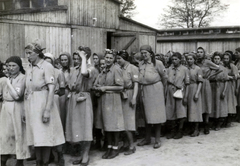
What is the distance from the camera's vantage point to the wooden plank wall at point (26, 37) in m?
9.91

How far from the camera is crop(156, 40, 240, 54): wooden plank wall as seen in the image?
16156 millimetres

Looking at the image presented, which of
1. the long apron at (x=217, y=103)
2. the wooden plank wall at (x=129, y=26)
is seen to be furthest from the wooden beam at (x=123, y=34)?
the long apron at (x=217, y=103)

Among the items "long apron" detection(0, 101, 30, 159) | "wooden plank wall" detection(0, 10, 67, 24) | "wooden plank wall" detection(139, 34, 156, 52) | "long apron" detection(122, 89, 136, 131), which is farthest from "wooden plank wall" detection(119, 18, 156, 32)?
"long apron" detection(0, 101, 30, 159)

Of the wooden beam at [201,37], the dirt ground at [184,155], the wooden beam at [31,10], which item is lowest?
the dirt ground at [184,155]

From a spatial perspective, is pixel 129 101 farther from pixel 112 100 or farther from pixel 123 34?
pixel 123 34

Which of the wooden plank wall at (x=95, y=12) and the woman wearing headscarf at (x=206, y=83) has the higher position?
the wooden plank wall at (x=95, y=12)

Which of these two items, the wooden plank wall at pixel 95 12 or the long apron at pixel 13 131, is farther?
the wooden plank wall at pixel 95 12

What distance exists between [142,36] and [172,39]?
136 inches

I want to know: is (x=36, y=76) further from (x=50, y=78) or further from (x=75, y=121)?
(x=75, y=121)

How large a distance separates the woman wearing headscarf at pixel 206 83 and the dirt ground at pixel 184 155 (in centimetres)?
69

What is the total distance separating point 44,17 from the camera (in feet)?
36.0

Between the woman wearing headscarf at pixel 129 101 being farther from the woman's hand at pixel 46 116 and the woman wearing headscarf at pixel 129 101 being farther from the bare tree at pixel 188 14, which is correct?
the bare tree at pixel 188 14

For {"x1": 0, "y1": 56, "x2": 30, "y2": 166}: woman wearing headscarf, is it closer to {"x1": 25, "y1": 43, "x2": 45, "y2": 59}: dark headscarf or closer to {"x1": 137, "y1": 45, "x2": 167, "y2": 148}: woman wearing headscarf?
{"x1": 25, "y1": 43, "x2": 45, "y2": 59}: dark headscarf

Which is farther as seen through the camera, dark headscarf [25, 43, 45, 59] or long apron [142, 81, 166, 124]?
long apron [142, 81, 166, 124]
